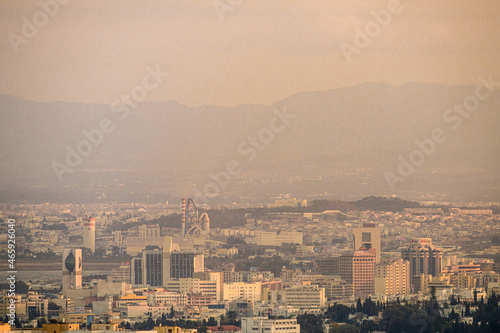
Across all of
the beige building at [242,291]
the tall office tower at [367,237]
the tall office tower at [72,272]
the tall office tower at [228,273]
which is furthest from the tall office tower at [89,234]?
the beige building at [242,291]

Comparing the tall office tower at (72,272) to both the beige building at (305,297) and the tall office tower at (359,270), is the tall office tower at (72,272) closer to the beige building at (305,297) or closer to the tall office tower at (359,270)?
the beige building at (305,297)

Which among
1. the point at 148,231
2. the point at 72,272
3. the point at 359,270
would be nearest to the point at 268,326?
the point at 72,272

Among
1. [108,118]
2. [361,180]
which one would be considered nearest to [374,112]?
[361,180]

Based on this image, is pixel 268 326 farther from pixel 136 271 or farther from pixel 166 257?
pixel 166 257

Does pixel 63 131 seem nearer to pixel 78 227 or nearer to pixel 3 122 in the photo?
pixel 3 122

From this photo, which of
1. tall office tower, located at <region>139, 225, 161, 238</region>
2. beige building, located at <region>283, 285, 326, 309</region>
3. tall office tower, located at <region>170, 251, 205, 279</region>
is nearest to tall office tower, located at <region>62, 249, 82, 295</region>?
tall office tower, located at <region>170, 251, 205, 279</region>
